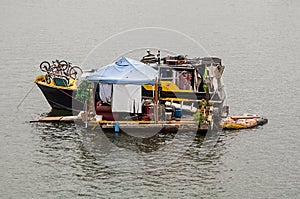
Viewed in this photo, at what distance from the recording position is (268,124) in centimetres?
3173

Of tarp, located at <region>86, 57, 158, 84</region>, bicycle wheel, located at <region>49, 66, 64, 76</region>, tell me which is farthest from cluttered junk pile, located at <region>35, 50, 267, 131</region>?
bicycle wheel, located at <region>49, 66, 64, 76</region>

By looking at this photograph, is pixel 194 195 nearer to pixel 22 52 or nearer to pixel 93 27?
pixel 22 52

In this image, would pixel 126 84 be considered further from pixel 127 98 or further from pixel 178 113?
pixel 178 113

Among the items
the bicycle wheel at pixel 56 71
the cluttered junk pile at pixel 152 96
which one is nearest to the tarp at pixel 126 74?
the cluttered junk pile at pixel 152 96

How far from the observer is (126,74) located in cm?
3062

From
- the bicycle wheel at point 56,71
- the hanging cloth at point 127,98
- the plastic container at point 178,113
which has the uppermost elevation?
the bicycle wheel at point 56,71

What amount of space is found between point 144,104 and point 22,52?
19718 millimetres

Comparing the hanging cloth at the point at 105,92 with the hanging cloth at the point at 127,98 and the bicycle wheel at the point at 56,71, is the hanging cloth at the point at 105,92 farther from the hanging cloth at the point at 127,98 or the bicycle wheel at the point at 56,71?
the bicycle wheel at the point at 56,71

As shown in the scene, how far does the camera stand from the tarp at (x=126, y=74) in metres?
30.3

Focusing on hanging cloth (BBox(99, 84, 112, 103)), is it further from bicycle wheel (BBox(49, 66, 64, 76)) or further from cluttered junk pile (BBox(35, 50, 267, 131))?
bicycle wheel (BBox(49, 66, 64, 76))

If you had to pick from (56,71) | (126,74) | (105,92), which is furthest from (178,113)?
(56,71)

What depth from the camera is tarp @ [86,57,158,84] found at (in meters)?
30.3

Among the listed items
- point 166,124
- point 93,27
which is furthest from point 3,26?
point 166,124

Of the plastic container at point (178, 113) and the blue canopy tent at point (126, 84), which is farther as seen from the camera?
the plastic container at point (178, 113)
